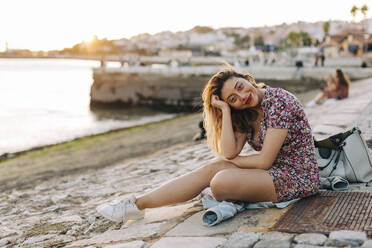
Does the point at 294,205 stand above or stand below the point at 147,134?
above

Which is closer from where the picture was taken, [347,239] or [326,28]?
[347,239]

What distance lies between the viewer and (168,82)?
3484 centimetres

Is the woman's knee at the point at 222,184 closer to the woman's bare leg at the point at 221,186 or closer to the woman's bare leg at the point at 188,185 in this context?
the woman's bare leg at the point at 221,186

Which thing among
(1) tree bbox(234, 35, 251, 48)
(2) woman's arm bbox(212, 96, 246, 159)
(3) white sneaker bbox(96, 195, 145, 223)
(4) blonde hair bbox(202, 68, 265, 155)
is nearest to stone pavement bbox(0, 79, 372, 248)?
(3) white sneaker bbox(96, 195, 145, 223)

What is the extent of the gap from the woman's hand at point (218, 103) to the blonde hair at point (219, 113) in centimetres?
3

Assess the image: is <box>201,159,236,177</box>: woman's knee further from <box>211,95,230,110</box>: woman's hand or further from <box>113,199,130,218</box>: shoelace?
<box>113,199,130,218</box>: shoelace

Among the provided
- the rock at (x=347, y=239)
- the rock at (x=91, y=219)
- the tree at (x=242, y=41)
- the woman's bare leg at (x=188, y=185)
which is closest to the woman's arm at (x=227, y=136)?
the woman's bare leg at (x=188, y=185)

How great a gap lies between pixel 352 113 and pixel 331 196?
506cm

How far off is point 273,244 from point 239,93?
121cm

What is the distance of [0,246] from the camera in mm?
4051

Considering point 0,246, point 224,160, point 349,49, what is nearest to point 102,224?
point 0,246

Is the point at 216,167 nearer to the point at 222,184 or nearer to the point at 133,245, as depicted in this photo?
the point at 222,184

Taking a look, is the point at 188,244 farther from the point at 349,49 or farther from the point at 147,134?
the point at 349,49

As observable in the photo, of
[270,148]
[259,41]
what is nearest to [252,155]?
[270,148]
